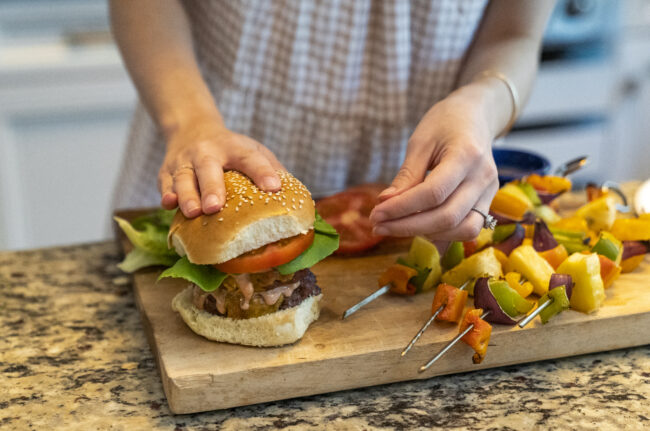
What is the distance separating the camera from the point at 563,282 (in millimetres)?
1558

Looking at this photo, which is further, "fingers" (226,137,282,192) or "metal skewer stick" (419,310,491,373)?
"fingers" (226,137,282,192)

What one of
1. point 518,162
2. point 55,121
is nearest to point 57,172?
point 55,121

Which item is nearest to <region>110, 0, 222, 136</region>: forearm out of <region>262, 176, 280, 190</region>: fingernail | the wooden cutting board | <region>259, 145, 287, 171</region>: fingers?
<region>259, 145, 287, 171</region>: fingers

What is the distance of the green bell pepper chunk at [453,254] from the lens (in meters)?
1.76

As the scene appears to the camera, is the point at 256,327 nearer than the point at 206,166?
Yes

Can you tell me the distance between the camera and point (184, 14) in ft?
7.18

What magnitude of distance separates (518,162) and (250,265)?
1.10 meters

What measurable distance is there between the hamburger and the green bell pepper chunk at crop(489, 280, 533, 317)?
38cm

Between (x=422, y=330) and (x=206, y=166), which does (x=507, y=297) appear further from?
(x=206, y=166)

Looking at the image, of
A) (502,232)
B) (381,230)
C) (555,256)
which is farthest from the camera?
(502,232)

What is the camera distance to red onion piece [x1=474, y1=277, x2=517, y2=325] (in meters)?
1.51

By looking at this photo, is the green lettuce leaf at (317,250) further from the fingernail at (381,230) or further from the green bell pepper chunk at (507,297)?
the green bell pepper chunk at (507,297)

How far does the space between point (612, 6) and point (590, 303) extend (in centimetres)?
303

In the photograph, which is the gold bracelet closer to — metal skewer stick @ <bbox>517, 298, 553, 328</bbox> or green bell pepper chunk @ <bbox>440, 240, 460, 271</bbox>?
green bell pepper chunk @ <bbox>440, 240, 460, 271</bbox>
